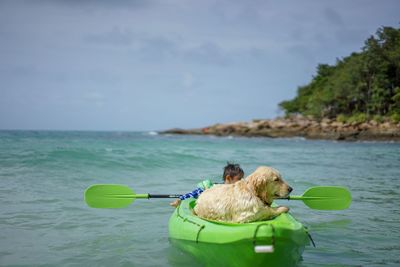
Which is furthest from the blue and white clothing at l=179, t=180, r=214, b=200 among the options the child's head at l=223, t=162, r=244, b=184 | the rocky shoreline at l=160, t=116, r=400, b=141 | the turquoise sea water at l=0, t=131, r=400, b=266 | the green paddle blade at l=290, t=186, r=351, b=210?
the rocky shoreline at l=160, t=116, r=400, b=141

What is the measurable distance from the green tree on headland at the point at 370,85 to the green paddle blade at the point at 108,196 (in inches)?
1769

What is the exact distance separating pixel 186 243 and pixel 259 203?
0.95 m

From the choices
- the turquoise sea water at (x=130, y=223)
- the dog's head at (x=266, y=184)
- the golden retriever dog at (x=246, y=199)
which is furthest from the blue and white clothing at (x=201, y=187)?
the dog's head at (x=266, y=184)

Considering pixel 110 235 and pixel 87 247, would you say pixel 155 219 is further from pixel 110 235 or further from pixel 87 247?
pixel 87 247

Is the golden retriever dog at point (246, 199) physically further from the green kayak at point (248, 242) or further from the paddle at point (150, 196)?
the paddle at point (150, 196)

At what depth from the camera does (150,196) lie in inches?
253

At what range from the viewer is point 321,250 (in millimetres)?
5367

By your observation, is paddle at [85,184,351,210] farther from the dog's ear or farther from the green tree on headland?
the green tree on headland

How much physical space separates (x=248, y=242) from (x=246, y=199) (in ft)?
1.87

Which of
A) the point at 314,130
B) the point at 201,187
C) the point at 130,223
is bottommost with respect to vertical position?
the point at 130,223

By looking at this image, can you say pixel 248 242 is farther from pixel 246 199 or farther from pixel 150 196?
pixel 150 196

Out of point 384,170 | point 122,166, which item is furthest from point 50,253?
point 384,170

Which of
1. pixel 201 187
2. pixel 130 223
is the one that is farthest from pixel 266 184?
pixel 130 223

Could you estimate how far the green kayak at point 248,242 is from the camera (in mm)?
3777
